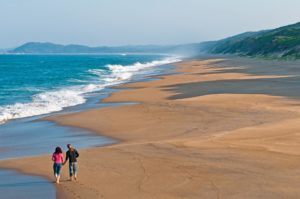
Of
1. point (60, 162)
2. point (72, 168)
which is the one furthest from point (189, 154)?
point (60, 162)

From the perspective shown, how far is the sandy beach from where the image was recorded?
13.1 meters

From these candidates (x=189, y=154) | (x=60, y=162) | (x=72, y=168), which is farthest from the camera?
(x=189, y=154)

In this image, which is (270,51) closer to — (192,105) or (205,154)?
(192,105)

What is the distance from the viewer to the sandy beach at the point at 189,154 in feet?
43.0

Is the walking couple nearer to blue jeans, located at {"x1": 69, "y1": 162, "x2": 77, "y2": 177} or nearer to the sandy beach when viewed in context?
blue jeans, located at {"x1": 69, "y1": 162, "x2": 77, "y2": 177}

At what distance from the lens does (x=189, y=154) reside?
16.7m

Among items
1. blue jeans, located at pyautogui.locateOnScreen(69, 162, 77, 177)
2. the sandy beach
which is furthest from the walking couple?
the sandy beach

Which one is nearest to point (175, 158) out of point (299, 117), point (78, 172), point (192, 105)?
point (78, 172)

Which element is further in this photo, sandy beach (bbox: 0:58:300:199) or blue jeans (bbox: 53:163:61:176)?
blue jeans (bbox: 53:163:61:176)

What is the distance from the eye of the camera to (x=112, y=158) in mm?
16734

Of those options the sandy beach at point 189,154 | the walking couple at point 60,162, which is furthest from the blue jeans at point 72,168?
the sandy beach at point 189,154

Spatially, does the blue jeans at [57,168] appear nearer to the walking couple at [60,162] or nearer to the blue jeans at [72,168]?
the walking couple at [60,162]

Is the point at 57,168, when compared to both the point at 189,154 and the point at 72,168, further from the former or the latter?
the point at 189,154

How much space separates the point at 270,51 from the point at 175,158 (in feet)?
341
